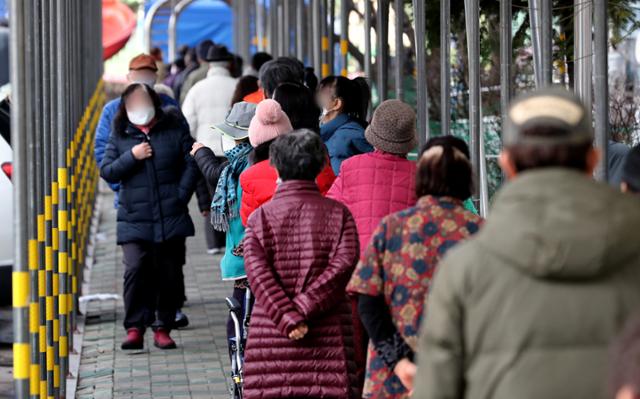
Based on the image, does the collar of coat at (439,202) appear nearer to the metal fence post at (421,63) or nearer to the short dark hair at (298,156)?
the short dark hair at (298,156)

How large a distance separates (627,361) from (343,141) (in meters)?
5.27

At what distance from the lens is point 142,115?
9.12 m

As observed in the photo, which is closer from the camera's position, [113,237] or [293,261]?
[293,261]

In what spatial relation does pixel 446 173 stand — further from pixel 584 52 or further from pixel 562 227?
pixel 584 52

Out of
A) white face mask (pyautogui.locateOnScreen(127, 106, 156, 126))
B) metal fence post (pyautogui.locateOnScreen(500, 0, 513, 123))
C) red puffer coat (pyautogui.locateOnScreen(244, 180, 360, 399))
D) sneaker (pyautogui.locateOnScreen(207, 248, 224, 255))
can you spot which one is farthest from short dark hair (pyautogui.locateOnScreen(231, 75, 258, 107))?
red puffer coat (pyautogui.locateOnScreen(244, 180, 360, 399))

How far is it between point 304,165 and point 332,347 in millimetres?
692

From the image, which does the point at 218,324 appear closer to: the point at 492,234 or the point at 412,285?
the point at 412,285

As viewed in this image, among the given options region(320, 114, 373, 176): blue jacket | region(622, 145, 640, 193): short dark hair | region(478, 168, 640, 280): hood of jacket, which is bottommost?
region(478, 168, 640, 280): hood of jacket

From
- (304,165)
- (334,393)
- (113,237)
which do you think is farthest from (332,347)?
(113,237)

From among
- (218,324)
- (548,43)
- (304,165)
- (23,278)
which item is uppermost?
(548,43)

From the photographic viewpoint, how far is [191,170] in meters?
9.24

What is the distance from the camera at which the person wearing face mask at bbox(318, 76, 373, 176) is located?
7984 mm

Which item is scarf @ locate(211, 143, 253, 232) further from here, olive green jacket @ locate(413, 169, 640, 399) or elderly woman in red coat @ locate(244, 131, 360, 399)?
olive green jacket @ locate(413, 169, 640, 399)

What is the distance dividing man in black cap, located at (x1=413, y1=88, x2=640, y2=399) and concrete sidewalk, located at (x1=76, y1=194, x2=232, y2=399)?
4.67 meters
